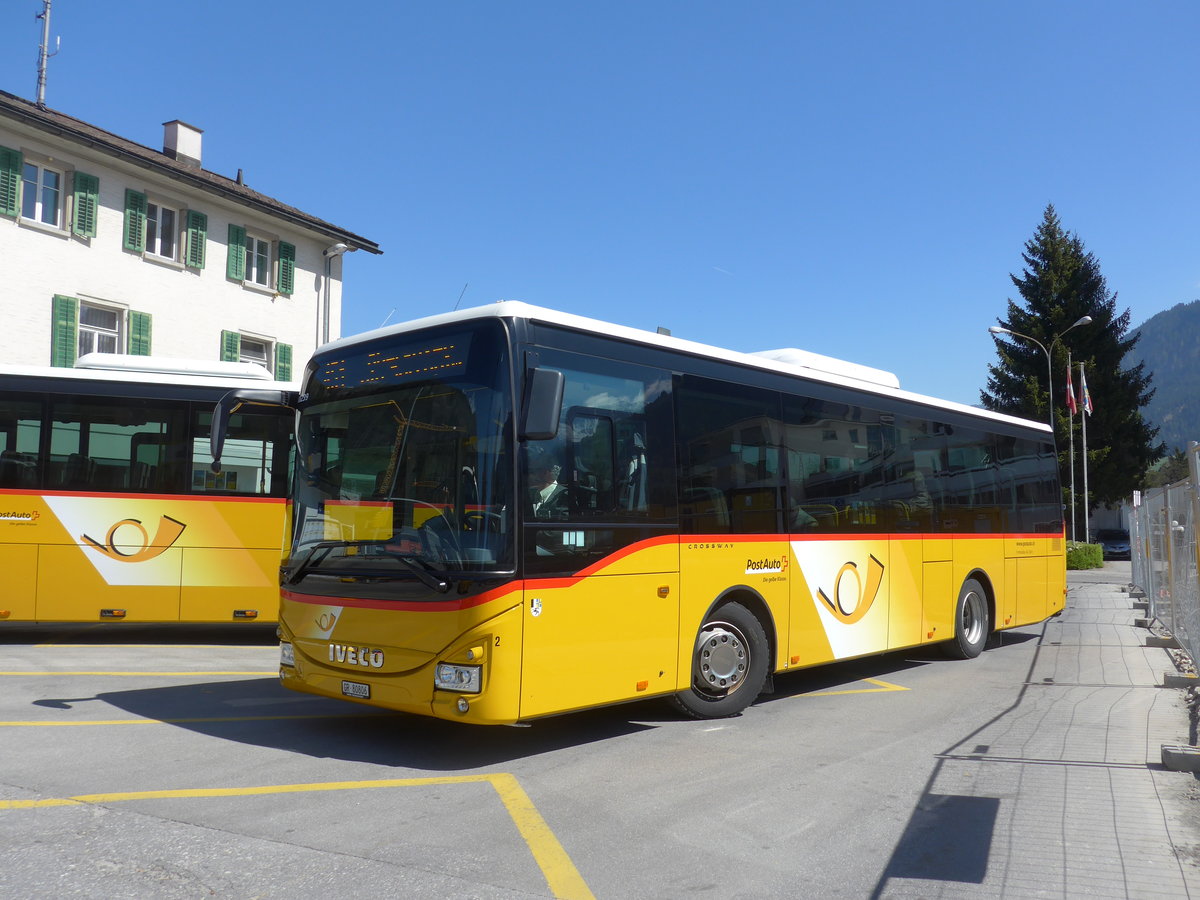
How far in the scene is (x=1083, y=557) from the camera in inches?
1550

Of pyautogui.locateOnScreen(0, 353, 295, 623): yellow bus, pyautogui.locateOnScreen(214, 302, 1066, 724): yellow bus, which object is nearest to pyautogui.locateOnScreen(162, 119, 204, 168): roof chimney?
pyautogui.locateOnScreen(0, 353, 295, 623): yellow bus

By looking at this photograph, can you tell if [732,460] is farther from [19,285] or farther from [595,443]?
[19,285]

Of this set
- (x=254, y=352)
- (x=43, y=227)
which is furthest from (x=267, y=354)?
(x=43, y=227)

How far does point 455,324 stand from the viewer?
22.3 ft

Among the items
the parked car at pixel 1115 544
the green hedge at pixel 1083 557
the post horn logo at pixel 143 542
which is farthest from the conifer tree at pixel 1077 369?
the post horn logo at pixel 143 542

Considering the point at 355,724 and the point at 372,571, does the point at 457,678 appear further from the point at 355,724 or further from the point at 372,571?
the point at 355,724

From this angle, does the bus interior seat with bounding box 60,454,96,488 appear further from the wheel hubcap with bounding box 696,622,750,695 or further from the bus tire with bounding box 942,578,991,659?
the bus tire with bounding box 942,578,991,659

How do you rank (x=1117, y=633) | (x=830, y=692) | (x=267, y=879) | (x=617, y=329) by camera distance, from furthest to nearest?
(x=1117, y=633) < (x=830, y=692) < (x=617, y=329) < (x=267, y=879)

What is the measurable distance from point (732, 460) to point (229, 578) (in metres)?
7.14

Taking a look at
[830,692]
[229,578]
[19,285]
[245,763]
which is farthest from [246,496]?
[19,285]

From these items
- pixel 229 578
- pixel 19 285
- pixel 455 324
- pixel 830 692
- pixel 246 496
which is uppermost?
pixel 19 285

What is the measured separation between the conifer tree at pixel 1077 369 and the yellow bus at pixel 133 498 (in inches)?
2026

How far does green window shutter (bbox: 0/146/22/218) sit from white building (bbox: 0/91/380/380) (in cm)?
2

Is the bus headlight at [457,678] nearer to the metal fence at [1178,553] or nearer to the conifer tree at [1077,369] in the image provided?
the metal fence at [1178,553]
